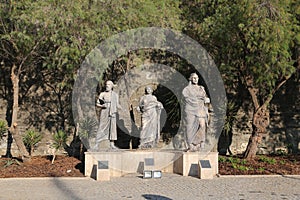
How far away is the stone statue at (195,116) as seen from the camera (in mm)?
11188

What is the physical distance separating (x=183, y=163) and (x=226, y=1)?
4.99m

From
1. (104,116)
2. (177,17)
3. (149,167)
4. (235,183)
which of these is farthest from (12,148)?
(235,183)

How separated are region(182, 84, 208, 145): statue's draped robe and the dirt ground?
4.14ft

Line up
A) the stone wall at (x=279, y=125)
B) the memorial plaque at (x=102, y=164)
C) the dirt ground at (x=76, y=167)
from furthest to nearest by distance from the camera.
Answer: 1. the stone wall at (x=279, y=125)
2. the dirt ground at (x=76, y=167)
3. the memorial plaque at (x=102, y=164)

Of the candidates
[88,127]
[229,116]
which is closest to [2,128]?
[88,127]

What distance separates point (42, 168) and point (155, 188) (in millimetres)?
4252

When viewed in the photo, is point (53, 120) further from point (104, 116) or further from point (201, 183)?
point (201, 183)

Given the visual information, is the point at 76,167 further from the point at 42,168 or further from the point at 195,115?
the point at 195,115

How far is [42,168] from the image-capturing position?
39.1ft

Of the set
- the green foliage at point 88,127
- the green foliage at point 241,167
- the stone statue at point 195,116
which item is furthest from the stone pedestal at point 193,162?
the green foliage at point 88,127

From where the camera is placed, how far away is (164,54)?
14.5m

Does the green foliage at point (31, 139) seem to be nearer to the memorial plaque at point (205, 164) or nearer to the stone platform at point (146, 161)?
the stone platform at point (146, 161)

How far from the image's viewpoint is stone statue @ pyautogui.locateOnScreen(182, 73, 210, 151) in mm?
11188

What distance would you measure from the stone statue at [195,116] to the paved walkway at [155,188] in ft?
3.56
